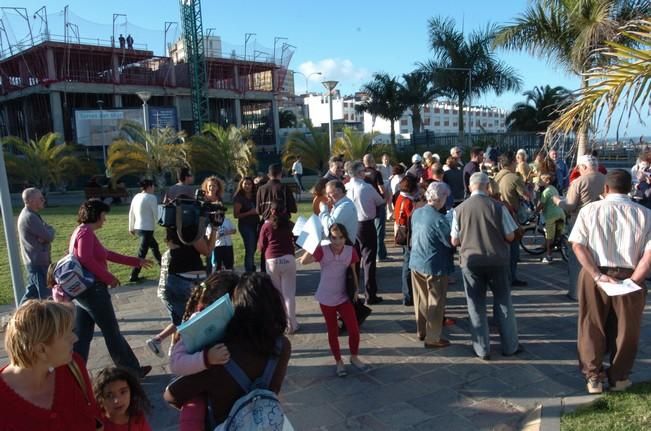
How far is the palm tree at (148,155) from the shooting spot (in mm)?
21391

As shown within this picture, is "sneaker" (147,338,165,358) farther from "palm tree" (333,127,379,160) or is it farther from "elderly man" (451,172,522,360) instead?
"palm tree" (333,127,379,160)

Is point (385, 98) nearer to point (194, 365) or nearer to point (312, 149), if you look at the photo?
point (312, 149)

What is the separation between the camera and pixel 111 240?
40.0ft

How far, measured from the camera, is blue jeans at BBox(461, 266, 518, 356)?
15.6 feet

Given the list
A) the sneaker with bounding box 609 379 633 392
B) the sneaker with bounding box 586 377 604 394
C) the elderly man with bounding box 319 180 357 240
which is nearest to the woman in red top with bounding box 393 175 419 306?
the elderly man with bounding box 319 180 357 240

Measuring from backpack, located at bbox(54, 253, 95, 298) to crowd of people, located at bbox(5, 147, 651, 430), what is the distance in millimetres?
55

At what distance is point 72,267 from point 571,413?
3.95 metres

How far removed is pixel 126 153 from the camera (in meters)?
21.4

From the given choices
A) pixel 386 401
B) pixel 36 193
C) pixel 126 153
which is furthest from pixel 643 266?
pixel 126 153

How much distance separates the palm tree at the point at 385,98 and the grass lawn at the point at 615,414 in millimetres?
29751

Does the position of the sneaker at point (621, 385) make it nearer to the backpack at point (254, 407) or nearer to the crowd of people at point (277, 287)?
the crowd of people at point (277, 287)

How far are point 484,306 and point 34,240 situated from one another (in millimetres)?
4733

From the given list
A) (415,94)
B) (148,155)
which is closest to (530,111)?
(415,94)

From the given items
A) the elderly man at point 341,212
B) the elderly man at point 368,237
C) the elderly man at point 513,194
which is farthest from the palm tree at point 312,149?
the elderly man at point 341,212
